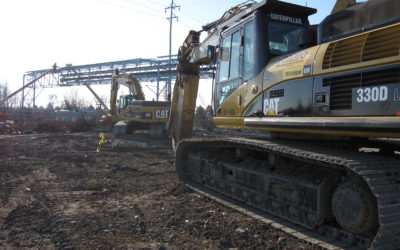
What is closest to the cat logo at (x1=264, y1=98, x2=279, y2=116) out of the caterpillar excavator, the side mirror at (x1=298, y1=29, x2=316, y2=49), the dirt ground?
the caterpillar excavator

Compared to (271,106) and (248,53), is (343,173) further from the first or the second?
(248,53)

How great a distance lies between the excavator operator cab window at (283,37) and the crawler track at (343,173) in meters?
1.45

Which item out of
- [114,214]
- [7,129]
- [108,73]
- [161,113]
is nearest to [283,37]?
[114,214]

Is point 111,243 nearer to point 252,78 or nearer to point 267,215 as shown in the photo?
point 267,215

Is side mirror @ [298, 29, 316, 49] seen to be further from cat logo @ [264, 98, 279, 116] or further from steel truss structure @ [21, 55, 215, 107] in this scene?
steel truss structure @ [21, 55, 215, 107]

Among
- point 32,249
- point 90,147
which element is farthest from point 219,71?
point 90,147

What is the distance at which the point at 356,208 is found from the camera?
3.92 metres

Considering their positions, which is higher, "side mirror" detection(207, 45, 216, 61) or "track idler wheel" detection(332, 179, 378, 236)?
"side mirror" detection(207, 45, 216, 61)

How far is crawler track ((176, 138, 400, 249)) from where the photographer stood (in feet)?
11.4

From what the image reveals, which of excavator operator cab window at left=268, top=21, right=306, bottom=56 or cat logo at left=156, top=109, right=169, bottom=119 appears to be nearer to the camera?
excavator operator cab window at left=268, top=21, right=306, bottom=56

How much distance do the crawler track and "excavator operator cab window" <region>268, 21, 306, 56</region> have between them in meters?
1.45

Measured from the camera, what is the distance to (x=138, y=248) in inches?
163

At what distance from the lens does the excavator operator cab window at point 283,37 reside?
5656 mm

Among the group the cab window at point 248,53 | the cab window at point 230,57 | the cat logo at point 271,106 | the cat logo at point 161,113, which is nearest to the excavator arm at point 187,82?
the cab window at point 230,57
